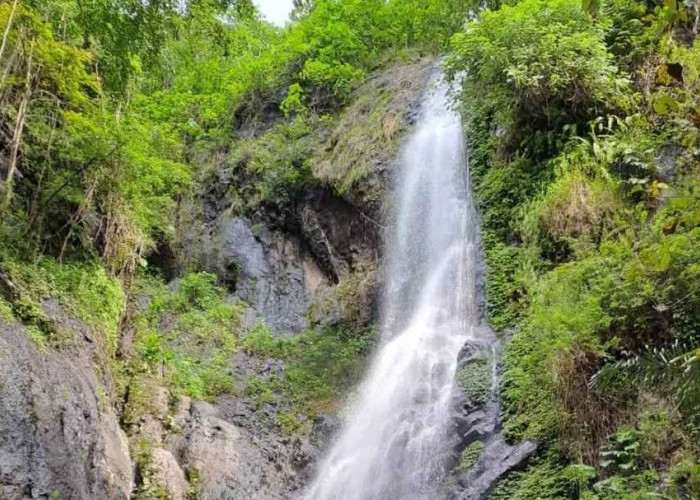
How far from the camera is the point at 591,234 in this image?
7.57 meters

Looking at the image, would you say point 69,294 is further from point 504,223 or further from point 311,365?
point 504,223

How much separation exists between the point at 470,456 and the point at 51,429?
433 cm

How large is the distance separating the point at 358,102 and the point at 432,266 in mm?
5892

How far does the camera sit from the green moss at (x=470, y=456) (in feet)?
22.2

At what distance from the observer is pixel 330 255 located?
13.0m

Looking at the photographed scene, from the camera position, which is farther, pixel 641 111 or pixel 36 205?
pixel 641 111

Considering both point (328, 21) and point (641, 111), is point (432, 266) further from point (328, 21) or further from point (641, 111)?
point (328, 21)

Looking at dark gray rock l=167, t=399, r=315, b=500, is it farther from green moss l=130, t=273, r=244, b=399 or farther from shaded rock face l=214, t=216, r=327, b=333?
shaded rock face l=214, t=216, r=327, b=333

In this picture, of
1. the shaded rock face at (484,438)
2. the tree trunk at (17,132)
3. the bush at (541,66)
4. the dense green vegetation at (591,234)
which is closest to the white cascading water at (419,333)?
the shaded rock face at (484,438)

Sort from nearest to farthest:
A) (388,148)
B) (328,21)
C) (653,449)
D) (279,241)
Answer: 1. (653,449)
2. (388,148)
3. (279,241)
4. (328,21)

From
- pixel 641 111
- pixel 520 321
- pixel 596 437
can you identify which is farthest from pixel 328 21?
pixel 596 437

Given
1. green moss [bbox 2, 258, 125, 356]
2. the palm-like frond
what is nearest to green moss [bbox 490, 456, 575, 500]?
the palm-like frond

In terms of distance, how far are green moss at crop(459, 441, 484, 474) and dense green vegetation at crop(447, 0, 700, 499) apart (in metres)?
0.43

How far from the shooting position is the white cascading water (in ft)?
25.2
